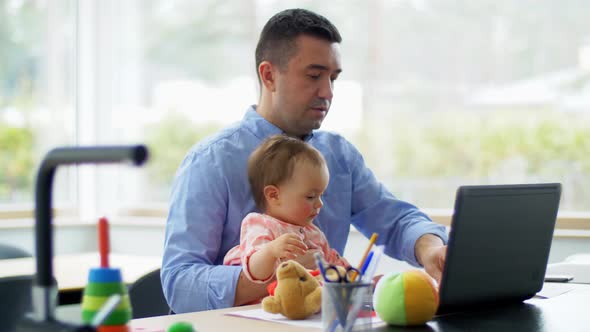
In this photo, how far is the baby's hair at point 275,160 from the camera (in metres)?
1.93

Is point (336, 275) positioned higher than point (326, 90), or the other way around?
point (326, 90)

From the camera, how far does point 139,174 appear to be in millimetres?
4473

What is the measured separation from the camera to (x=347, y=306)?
123 cm

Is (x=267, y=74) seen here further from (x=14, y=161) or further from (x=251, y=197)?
(x=14, y=161)

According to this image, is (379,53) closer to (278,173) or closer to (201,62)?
(201,62)

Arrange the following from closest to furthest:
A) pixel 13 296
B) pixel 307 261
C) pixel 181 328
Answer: pixel 181 328
pixel 307 261
pixel 13 296

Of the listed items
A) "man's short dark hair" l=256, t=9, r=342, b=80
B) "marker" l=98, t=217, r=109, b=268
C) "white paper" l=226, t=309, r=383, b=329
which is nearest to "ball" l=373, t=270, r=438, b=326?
"white paper" l=226, t=309, r=383, b=329

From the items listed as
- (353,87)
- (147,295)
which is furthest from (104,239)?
(353,87)

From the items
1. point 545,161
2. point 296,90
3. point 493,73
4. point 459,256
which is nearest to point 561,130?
point 545,161

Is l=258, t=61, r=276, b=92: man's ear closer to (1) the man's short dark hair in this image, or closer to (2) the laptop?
(1) the man's short dark hair

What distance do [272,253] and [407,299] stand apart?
0.37m

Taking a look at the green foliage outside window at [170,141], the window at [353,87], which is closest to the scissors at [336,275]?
the window at [353,87]

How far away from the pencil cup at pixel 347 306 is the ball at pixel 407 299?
0.53 ft

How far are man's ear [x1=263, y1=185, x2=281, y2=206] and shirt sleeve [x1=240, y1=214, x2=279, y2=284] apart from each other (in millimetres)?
46
